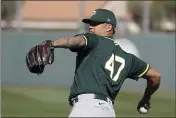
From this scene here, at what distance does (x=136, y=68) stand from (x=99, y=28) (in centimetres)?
57

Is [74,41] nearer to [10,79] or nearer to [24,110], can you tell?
[24,110]

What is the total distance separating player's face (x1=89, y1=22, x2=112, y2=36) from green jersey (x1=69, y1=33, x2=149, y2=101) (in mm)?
63

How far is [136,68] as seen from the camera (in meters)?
5.54

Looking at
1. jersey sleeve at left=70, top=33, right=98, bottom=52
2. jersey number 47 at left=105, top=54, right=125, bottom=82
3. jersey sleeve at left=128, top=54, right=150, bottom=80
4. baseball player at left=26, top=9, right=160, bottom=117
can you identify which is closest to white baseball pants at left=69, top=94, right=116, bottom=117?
baseball player at left=26, top=9, right=160, bottom=117

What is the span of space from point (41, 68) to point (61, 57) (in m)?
12.9

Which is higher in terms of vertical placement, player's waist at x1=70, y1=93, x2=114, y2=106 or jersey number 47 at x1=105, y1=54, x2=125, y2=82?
jersey number 47 at x1=105, y1=54, x2=125, y2=82

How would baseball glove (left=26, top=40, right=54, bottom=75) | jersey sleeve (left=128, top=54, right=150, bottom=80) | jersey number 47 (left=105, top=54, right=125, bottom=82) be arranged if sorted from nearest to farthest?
baseball glove (left=26, top=40, right=54, bottom=75) < jersey number 47 (left=105, top=54, right=125, bottom=82) < jersey sleeve (left=128, top=54, right=150, bottom=80)

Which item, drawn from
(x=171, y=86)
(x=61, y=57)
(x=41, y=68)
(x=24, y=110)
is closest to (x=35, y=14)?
(x=61, y=57)

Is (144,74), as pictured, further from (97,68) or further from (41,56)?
(41,56)

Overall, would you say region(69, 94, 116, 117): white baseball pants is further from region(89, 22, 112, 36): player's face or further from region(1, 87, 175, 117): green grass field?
region(1, 87, 175, 117): green grass field

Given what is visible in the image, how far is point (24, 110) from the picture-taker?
1250 centimetres

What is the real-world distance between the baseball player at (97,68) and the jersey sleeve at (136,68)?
0.06 metres

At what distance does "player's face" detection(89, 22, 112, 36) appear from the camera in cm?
523

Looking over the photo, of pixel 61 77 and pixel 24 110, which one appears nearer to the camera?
pixel 24 110
